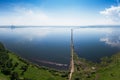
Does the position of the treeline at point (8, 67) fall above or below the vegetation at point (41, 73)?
above

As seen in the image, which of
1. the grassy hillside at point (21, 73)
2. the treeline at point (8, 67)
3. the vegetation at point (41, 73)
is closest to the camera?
the treeline at point (8, 67)

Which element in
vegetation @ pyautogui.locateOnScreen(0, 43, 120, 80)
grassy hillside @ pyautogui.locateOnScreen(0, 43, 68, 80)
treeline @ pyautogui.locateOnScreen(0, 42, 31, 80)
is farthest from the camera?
vegetation @ pyautogui.locateOnScreen(0, 43, 120, 80)

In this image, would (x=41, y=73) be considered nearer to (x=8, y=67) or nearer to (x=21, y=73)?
(x=21, y=73)

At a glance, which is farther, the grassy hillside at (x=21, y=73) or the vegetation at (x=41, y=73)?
the vegetation at (x=41, y=73)

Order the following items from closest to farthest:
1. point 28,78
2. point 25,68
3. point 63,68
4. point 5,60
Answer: point 28,78, point 25,68, point 5,60, point 63,68

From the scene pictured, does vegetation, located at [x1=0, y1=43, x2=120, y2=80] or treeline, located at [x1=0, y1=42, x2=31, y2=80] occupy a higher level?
treeline, located at [x1=0, y1=42, x2=31, y2=80]

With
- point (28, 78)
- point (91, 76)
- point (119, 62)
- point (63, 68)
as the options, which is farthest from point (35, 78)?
point (119, 62)

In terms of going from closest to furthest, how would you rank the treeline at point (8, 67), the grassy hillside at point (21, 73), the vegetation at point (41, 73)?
1. the treeline at point (8, 67)
2. the grassy hillside at point (21, 73)
3. the vegetation at point (41, 73)

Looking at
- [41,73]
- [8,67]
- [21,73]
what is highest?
[8,67]

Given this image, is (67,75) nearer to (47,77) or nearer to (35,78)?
(47,77)

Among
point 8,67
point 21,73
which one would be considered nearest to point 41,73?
point 21,73

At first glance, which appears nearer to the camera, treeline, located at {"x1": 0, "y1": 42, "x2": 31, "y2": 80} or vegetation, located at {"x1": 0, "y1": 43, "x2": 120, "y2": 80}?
treeline, located at {"x1": 0, "y1": 42, "x2": 31, "y2": 80}
